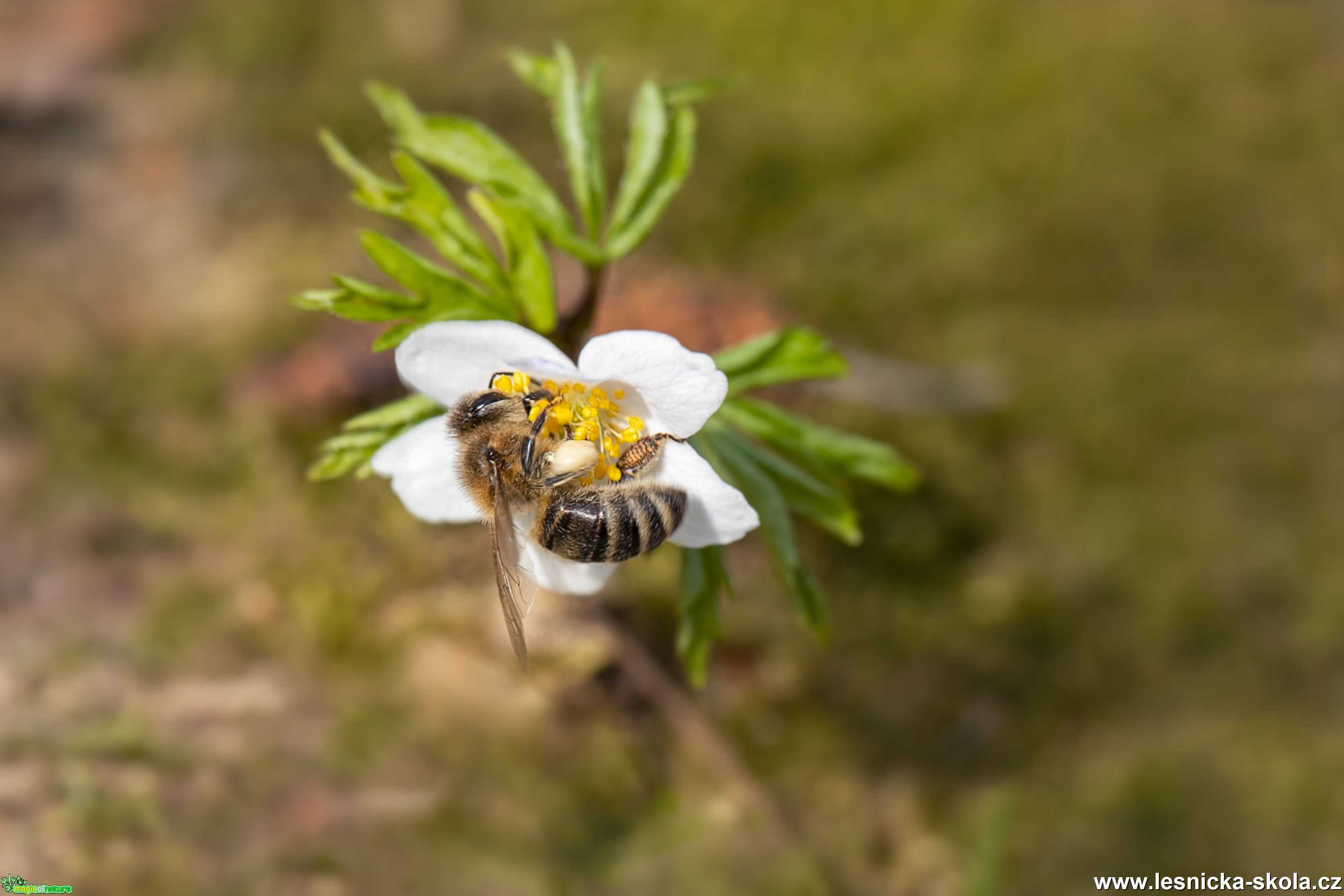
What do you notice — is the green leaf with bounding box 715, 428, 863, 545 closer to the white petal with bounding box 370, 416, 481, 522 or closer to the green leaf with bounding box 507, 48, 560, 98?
the white petal with bounding box 370, 416, 481, 522

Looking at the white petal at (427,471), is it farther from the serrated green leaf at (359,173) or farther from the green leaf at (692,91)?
the green leaf at (692,91)

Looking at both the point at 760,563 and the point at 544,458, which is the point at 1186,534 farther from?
the point at 544,458

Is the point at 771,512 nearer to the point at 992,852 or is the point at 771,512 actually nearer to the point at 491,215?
the point at 491,215

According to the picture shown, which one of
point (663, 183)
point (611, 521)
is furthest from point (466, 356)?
point (663, 183)

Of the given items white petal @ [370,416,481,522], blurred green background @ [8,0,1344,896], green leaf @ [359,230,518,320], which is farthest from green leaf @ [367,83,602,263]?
blurred green background @ [8,0,1344,896]

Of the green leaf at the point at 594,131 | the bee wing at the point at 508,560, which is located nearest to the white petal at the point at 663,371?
the bee wing at the point at 508,560
